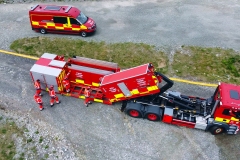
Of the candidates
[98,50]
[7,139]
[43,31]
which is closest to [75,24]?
[43,31]

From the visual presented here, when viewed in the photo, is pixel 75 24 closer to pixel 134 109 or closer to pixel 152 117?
pixel 134 109

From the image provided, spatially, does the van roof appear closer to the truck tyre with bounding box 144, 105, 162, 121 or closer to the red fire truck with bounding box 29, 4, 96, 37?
the red fire truck with bounding box 29, 4, 96, 37

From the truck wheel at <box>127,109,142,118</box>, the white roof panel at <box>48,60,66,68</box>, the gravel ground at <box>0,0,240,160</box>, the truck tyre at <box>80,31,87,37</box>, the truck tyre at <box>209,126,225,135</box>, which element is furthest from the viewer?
the truck tyre at <box>80,31,87,37</box>

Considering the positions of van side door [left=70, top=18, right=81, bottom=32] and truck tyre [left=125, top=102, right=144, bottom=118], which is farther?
van side door [left=70, top=18, right=81, bottom=32]

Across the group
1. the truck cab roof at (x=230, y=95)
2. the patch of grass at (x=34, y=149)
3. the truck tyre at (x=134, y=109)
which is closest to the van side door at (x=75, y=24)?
the truck tyre at (x=134, y=109)

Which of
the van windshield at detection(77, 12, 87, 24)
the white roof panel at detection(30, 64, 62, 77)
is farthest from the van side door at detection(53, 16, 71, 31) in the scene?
the white roof panel at detection(30, 64, 62, 77)

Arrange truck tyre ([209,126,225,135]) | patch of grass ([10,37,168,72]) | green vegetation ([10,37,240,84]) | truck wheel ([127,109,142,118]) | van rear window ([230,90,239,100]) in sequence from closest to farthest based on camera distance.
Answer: van rear window ([230,90,239,100]) < truck tyre ([209,126,225,135]) < truck wheel ([127,109,142,118]) < green vegetation ([10,37,240,84]) < patch of grass ([10,37,168,72])
